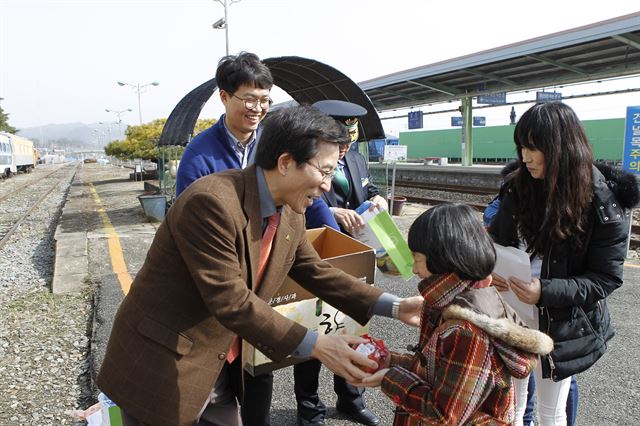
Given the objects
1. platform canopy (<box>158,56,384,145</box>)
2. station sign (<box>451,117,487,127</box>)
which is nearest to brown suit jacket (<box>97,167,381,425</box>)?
platform canopy (<box>158,56,384,145</box>)

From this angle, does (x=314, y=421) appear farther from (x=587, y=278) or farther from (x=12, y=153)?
(x=12, y=153)

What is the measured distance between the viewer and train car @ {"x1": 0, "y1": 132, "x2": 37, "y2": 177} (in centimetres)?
2934

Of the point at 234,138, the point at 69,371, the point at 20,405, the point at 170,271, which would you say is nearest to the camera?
the point at 170,271

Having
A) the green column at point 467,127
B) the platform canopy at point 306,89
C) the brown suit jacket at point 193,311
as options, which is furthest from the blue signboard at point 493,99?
the brown suit jacket at point 193,311

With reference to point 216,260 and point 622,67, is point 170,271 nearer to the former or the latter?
point 216,260

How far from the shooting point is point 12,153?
31.8m

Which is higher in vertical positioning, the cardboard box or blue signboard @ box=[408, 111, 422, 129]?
blue signboard @ box=[408, 111, 422, 129]

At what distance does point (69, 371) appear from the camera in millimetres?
3713

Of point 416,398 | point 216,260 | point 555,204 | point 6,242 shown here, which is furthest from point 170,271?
point 6,242

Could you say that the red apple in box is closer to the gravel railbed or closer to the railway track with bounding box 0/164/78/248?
the gravel railbed

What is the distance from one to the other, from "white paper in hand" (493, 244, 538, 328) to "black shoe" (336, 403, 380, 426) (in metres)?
1.26

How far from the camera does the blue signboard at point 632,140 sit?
281 inches

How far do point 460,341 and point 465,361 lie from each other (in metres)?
0.06

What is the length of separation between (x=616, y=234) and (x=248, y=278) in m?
1.44
